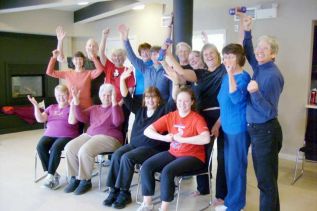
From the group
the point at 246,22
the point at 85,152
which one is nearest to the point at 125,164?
the point at 85,152

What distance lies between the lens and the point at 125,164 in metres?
2.93

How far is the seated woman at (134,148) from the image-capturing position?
2943 millimetres

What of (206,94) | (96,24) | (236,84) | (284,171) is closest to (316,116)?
(284,171)

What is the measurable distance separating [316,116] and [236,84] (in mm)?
2443

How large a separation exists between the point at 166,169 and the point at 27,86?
4.97 m

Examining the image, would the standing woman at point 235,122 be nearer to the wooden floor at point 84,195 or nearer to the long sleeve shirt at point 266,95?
the long sleeve shirt at point 266,95

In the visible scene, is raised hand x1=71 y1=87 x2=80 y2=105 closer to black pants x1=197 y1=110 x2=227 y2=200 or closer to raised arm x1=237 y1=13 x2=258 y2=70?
black pants x1=197 y1=110 x2=227 y2=200

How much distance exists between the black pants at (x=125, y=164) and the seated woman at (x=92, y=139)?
267 mm

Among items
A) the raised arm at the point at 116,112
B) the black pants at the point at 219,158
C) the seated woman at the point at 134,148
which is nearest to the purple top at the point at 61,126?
the raised arm at the point at 116,112

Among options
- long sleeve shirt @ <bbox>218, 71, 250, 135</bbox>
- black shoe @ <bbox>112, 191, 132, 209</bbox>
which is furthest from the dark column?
black shoe @ <bbox>112, 191, 132, 209</bbox>

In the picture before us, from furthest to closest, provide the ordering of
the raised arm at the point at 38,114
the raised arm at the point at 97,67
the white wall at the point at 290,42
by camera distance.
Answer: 1. the white wall at the point at 290,42
2. the raised arm at the point at 97,67
3. the raised arm at the point at 38,114

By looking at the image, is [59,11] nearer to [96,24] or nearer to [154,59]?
[96,24]

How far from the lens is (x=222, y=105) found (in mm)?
2576

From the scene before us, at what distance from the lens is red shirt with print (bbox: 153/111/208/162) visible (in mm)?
2723
